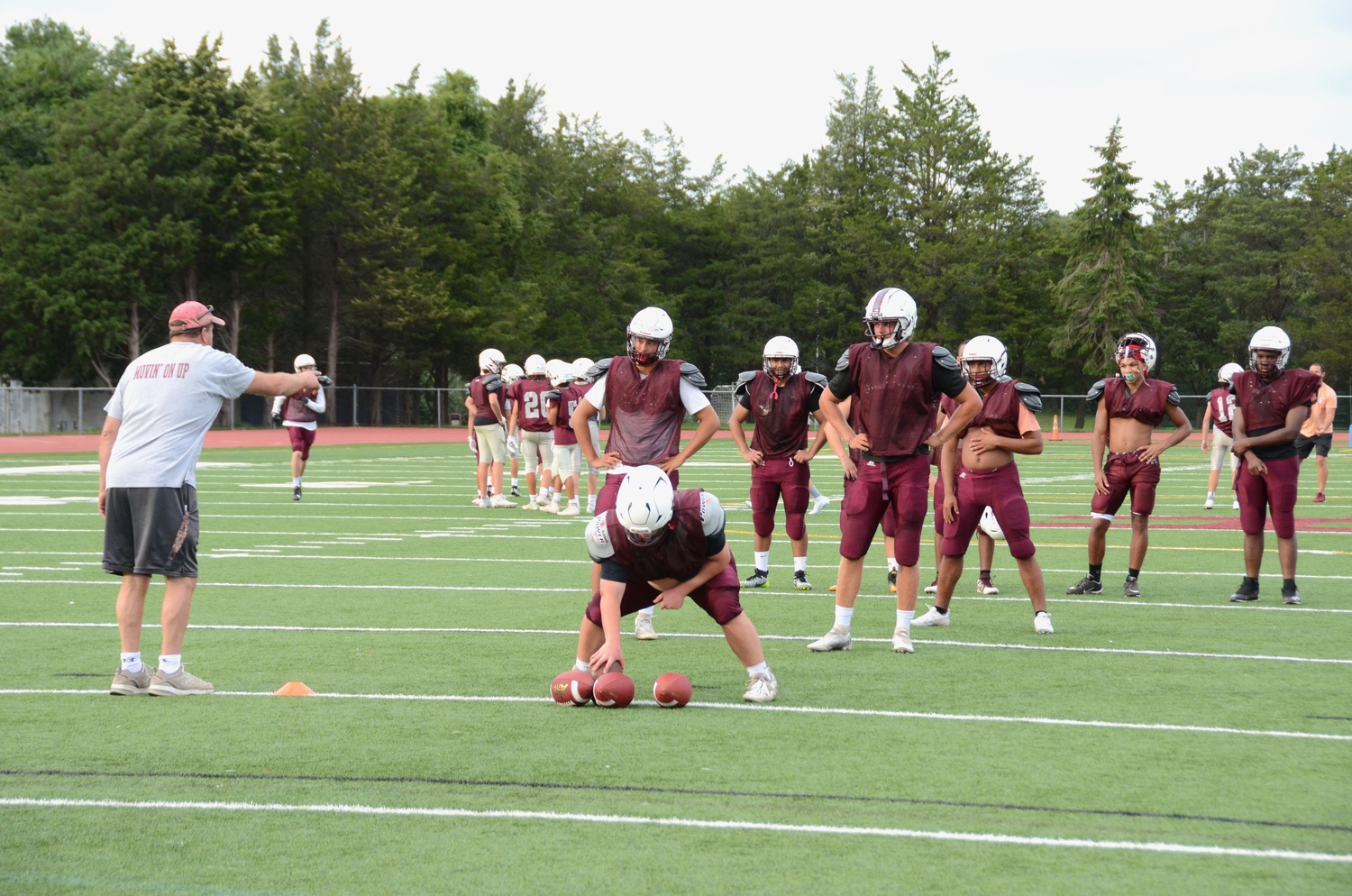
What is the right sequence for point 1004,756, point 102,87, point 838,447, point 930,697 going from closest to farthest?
point 1004,756, point 930,697, point 838,447, point 102,87

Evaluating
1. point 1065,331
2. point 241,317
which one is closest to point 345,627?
point 241,317

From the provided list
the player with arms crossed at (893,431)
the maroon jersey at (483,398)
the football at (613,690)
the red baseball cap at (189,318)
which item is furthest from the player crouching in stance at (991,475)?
the maroon jersey at (483,398)

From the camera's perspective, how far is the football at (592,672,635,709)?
22.7ft

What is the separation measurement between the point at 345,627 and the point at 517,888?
5.48m

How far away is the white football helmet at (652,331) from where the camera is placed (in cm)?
891

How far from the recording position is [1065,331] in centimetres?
6894

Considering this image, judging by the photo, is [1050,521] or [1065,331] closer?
[1050,521]

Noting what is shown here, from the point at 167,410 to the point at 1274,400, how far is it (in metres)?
8.21

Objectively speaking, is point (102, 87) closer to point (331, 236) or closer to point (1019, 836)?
point (331, 236)

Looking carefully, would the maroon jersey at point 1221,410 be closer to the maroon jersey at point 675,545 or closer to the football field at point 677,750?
the football field at point 677,750

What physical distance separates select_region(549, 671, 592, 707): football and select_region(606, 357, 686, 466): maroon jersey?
2.20 m

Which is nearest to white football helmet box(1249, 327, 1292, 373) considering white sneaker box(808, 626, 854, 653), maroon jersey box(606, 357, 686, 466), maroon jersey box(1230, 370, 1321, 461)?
maroon jersey box(1230, 370, 1321, 461)

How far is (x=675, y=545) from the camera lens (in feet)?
22.2

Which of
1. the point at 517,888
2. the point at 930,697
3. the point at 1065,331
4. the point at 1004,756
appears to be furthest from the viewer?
Answer: the point at 1065,331
